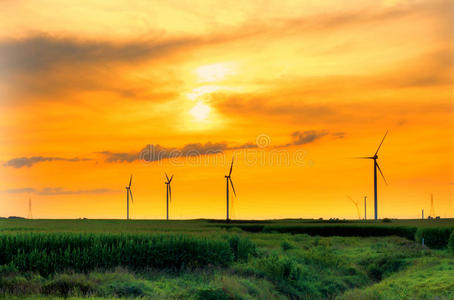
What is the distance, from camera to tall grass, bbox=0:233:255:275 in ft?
118

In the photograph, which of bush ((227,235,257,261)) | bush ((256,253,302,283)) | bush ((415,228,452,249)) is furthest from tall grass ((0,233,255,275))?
bush ((415,228,452,249))

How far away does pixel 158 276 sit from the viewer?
1433 inches

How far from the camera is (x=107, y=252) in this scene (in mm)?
37969

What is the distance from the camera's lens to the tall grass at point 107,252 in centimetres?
3594

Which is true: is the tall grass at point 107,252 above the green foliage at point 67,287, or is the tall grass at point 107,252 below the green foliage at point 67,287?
above

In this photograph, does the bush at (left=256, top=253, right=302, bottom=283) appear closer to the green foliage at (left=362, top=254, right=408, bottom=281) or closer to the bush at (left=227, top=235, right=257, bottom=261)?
the bush at (left=227, top=235, right=257, bottom=261)

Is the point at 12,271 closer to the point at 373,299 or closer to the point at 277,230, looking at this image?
the point at 373,299

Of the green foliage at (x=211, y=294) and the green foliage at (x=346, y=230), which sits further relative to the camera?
the green foliage at (x=346, y=230)

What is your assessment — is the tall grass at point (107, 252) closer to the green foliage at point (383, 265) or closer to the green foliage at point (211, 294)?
the green foliage at point (211, 294)

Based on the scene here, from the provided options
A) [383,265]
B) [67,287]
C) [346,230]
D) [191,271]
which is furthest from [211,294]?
[346,230]

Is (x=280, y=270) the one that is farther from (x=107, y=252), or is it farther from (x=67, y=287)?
(x=67, y=287)

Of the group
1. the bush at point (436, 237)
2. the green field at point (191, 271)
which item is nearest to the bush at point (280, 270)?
the green field at point (191, 271)

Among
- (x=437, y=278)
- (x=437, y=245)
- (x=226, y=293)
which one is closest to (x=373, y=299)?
(x=437, y=278)

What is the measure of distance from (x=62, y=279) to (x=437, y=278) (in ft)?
79.1
